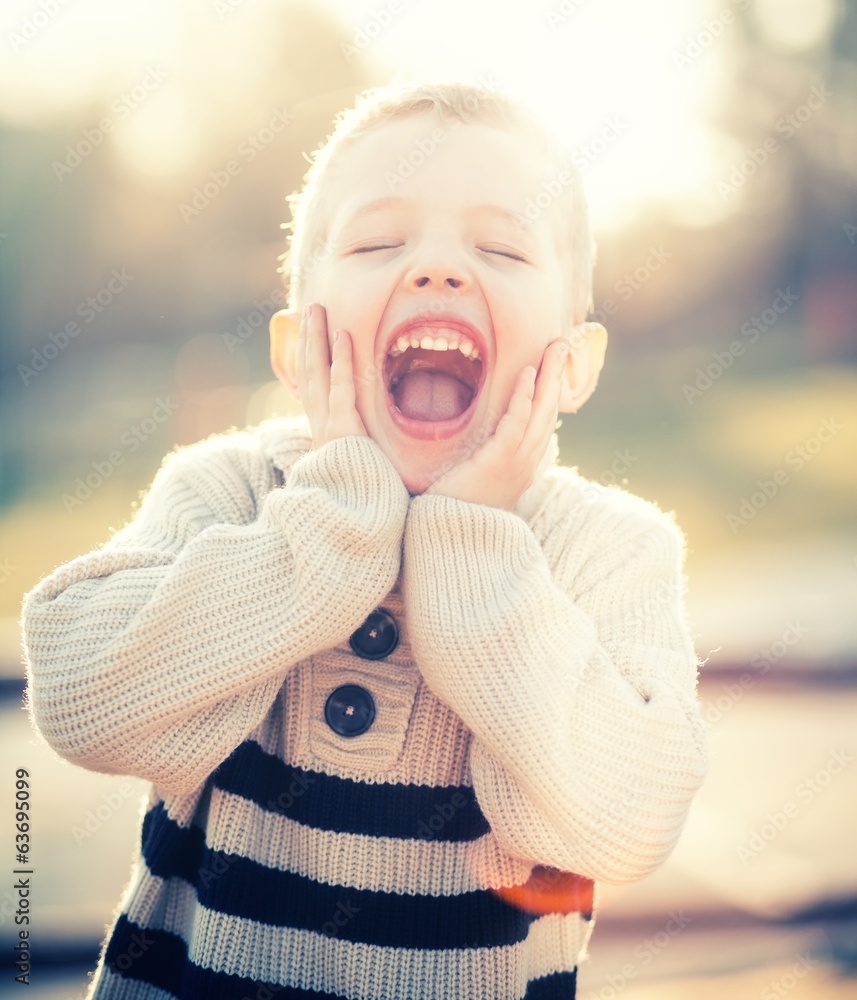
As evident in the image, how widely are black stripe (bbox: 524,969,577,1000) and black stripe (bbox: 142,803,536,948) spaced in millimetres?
138

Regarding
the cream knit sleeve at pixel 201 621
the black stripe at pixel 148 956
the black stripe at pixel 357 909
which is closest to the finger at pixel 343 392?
the cream knit sleeve at pixel 201 621

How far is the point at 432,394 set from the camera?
1942 mm

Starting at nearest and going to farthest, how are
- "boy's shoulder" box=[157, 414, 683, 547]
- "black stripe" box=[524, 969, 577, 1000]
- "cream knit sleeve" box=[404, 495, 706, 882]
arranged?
"cream knit sleeve" box=[404, 495, 706, 882]
"black stripe" box=[524, 969, 577, 1000]
"boy's shoulder" box=[157, 414, 683, 547]

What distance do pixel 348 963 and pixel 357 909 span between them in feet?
0.26

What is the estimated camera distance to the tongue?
1.93 metres

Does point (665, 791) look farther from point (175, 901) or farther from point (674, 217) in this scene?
point (674, 217)

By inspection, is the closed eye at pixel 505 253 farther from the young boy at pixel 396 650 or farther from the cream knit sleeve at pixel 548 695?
the cream knit sleeve at pixel 548 695

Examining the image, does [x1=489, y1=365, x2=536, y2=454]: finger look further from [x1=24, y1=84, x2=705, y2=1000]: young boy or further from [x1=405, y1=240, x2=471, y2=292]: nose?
[x1=405, y1=240, x2=471, y2=292]: nose

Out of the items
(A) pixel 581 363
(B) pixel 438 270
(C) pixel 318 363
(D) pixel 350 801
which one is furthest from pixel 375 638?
(A) pixel 581 363

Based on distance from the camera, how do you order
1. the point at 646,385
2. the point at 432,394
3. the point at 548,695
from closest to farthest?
1. the point at 548,695
2. the point at 432,394
3. the point at 646,385

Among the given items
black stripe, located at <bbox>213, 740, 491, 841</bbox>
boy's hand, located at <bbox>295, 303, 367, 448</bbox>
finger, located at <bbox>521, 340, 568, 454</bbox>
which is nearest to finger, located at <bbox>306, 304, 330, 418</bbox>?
boy's hand, located at <bbox>295, 303, 367, 448</bbox>

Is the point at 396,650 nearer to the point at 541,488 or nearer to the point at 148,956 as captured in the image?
the point at 541,488

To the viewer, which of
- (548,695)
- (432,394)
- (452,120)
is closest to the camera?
(548,695)

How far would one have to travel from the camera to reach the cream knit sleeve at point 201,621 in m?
1.49
